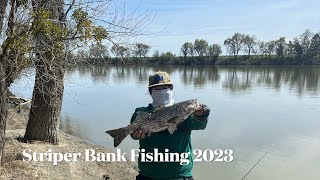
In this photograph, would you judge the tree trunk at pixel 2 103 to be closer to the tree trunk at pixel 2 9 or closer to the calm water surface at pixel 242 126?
the tree trunk at pixel 2 9

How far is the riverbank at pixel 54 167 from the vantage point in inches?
278

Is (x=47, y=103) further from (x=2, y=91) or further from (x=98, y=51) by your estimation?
(x=2, y=91)

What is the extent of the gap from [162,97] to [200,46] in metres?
96.0

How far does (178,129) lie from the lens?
357 cm

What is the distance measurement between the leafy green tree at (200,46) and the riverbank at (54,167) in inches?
3505

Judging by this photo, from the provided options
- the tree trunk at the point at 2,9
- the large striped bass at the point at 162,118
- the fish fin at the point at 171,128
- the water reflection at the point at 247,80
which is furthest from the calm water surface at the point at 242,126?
the fish fin at the point at 171,128

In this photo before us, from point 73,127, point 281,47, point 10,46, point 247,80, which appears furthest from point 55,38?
point 281,47

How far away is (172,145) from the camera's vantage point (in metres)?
3.54

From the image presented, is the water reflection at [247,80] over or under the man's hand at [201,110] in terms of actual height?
under

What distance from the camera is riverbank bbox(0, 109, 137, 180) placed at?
23.1 feet

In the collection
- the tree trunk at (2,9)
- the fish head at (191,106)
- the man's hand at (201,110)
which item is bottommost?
the man's hand at (201,110)

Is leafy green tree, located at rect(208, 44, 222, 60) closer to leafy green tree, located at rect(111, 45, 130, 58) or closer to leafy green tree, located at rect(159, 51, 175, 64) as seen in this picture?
leafy green tree, located at rect(159, 51, 175, 64)

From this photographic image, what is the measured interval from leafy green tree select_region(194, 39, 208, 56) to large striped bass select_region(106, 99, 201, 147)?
314ft

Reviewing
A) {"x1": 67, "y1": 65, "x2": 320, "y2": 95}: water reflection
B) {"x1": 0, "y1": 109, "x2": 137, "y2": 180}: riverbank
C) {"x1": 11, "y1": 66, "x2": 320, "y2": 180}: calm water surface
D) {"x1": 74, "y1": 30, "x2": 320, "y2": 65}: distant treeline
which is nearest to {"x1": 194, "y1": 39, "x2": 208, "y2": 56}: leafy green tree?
{"x1": 74, "y1": 30, "x2": 320, "y2": 65}: distant treeline
